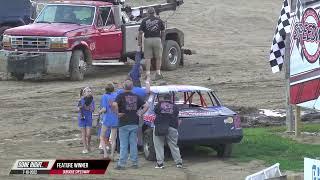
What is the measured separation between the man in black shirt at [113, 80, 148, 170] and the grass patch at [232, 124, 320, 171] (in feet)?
6.90

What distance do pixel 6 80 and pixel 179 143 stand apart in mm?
10755

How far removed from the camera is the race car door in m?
23.8

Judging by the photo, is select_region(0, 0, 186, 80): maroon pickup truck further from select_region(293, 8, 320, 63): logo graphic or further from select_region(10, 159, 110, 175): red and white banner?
select_region(10, 159, 110, 175): red and white banner

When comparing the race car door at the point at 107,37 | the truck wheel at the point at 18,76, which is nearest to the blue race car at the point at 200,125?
the race car door at the point at 107,37

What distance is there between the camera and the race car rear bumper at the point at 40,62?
2250 cm

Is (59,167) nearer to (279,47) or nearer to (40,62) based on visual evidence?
(279,47)

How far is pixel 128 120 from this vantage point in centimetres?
1369

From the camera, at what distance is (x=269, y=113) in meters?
19.0

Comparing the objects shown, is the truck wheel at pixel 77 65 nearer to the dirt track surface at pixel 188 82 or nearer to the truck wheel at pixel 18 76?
the dirt track surface at pixel 188 82

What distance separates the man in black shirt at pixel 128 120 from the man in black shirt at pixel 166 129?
0.33m

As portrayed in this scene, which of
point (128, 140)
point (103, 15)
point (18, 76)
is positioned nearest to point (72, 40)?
point (103, 15)

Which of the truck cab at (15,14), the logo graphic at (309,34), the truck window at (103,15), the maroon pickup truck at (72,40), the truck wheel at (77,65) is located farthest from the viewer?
the truck cab at (15,14)

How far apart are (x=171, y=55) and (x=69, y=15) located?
3.85 meters

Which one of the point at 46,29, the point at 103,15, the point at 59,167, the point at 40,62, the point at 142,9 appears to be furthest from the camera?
the point at 142,9
